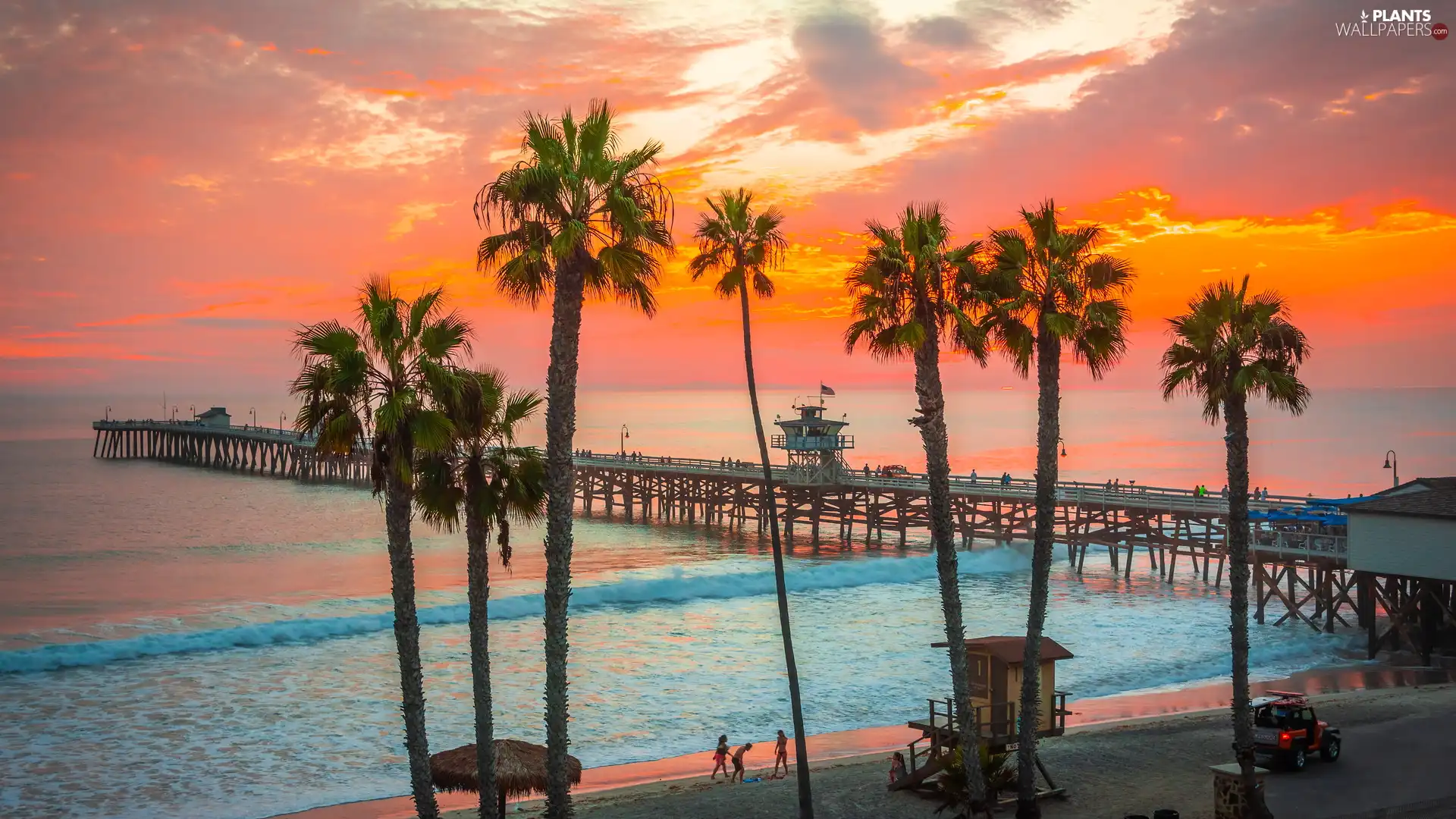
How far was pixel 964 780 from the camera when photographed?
1845 cm

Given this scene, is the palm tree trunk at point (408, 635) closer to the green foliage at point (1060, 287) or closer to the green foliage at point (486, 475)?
the green foliage at point (486, 475)

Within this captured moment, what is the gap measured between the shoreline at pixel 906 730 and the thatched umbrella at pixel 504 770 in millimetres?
3982

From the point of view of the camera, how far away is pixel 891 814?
18703 mm

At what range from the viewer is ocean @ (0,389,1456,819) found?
25.0 m

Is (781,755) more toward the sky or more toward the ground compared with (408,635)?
more toward the ground

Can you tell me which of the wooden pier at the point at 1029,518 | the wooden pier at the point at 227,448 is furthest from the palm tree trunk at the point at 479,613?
the wooden pier at the point at 227,448

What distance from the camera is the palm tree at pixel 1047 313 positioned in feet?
56.3

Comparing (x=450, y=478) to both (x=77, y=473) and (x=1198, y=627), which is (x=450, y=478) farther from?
(x=77, y=473)

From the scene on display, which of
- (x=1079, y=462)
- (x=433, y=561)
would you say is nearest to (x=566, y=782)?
(x=433, y=561)

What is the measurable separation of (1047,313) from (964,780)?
7772 millimetres

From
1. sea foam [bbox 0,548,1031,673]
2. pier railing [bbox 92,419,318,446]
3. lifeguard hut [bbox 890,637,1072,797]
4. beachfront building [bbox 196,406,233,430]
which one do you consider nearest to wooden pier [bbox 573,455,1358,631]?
sea foam [bbox 0,548,1031,673]

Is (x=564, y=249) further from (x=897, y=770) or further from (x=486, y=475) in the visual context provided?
(x=897, y=770)

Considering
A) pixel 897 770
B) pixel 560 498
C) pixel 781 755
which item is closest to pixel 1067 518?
pixel 781 755

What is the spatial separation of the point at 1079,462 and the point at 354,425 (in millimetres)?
138047
